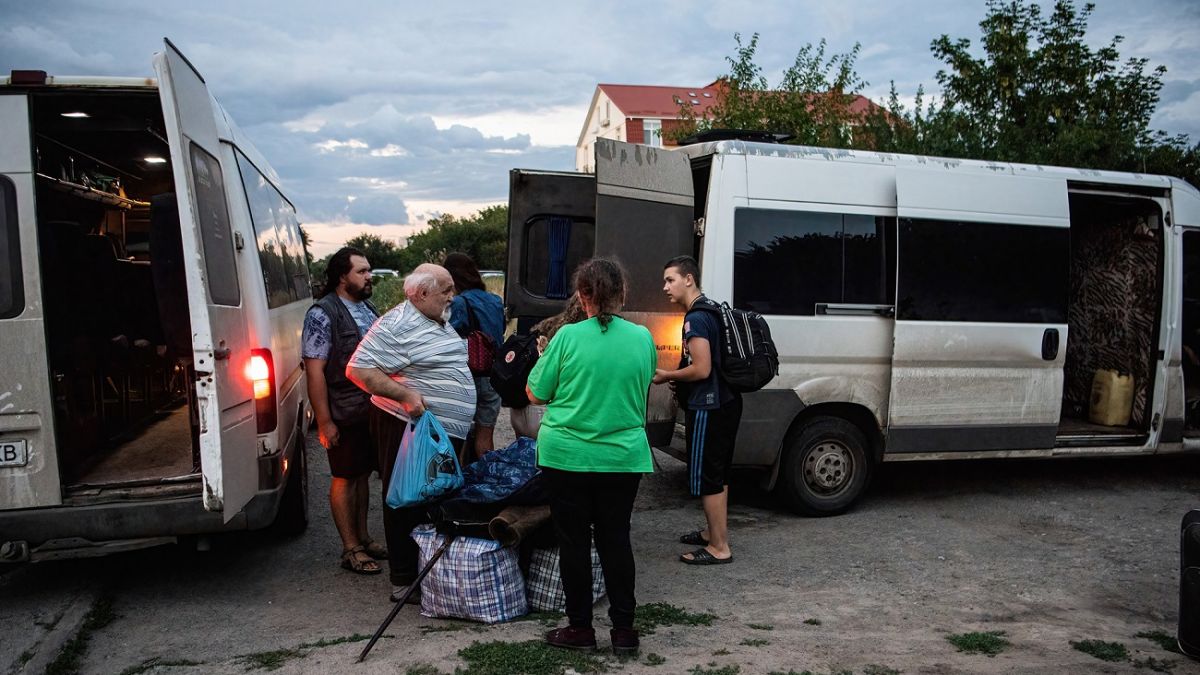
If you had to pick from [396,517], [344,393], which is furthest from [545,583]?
[344,393]

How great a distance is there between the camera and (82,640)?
4.54 metres

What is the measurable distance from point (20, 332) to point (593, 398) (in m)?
2.81

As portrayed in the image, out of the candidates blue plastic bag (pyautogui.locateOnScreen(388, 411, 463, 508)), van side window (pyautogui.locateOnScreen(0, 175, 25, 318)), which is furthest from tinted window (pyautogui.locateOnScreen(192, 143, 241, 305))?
blue plastic bag (pyautogui.locateOnScreen(388, 411, 463, 508))

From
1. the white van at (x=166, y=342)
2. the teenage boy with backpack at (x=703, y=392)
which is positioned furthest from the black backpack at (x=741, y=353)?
the white van at (x=166, y=342)

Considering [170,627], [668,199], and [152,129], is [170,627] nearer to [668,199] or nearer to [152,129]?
[152,129]

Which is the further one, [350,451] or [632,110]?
[632,110]

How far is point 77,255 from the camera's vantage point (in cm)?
630

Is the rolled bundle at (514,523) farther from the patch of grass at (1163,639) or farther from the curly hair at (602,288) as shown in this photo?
the patch of grass at (1163,639)

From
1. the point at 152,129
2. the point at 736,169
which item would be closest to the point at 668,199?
the point at 736,169

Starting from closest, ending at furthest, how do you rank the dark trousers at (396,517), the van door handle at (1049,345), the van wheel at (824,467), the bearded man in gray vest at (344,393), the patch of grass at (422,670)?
the patch of grass at (422,670) → the dark trousers at (396,517) → the bearded man in gray vest at (344,393) → the van wheel at (824,467) → the van door handle at (1049,345)

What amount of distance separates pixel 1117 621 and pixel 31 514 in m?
5.43

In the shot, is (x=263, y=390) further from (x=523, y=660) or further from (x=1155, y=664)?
(x=1155, y=664)

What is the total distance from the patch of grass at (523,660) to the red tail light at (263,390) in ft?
5.75

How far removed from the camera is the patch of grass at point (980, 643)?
14.2 feet
